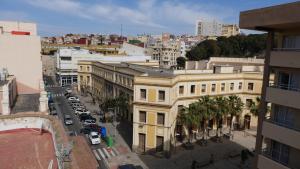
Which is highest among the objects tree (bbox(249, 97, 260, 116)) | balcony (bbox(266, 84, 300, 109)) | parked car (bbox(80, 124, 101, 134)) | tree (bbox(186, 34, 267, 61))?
tree (bbox(186, 34, 267, 61))

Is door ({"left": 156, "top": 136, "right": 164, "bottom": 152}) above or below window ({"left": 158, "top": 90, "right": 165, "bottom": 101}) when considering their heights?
below

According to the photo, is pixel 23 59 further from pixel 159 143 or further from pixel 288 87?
pixel 288 87

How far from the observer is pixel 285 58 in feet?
57.6

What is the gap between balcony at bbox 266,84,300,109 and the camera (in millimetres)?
16734

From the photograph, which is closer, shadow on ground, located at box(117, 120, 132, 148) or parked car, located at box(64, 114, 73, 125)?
shadow on ground, located at box(117, 120, 132, 148)

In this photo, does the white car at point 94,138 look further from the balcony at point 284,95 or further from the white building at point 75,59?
the white building at point 75,59

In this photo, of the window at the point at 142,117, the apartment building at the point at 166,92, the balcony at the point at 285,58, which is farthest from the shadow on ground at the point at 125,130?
the balcony at the point at 285,58

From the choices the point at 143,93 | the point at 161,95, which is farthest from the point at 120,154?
the point at 161,95

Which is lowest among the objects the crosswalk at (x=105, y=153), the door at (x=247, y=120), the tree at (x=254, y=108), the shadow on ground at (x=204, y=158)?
the shadow on ground at (x=204, y=158)

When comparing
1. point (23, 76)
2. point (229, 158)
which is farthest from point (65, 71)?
point (229, 158)

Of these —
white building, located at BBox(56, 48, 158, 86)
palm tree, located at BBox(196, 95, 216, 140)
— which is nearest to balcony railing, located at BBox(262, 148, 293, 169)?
palm tree, located at BBox(196, 95, 216, 140)

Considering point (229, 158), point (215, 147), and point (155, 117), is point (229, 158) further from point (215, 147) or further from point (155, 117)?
point (155, 117)

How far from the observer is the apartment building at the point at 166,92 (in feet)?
133

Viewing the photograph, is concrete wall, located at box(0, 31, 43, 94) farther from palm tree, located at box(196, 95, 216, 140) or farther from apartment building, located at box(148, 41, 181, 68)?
apartment building, located at box(148, 41, 181, 68)
